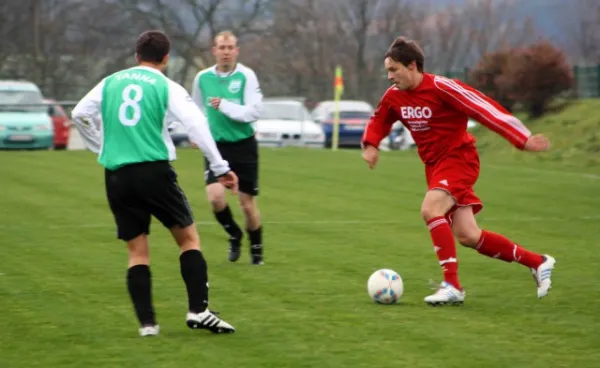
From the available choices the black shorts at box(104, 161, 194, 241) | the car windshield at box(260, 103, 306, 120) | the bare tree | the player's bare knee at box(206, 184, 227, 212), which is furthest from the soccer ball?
the bare tree

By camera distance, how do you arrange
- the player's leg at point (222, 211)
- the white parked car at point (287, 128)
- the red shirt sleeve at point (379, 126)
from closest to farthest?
the red shirt sleeve at point (379, 126), the player's leg at point (222, 211), the white parked car at point (287, 128)

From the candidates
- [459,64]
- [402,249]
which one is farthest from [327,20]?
[402,249]

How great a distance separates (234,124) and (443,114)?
9.32 ft

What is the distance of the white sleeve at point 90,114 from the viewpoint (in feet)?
24.7

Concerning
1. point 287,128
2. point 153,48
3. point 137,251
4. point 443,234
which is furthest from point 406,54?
point 287,128

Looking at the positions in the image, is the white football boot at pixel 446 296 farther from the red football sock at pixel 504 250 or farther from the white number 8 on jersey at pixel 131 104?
the white number 8 on jersey at pixel 131 104

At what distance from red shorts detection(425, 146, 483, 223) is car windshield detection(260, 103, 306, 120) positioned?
25950mm

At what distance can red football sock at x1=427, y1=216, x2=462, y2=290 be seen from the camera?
8.83m

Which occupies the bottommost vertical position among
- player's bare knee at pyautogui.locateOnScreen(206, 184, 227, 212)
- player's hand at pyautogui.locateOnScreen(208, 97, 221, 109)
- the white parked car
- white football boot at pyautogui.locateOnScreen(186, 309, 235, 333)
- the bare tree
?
the white parked car

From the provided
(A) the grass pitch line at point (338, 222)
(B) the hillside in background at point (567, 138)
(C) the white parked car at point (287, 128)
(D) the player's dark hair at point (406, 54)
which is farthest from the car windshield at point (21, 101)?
(D) the player's dark hair at point (406, 54)

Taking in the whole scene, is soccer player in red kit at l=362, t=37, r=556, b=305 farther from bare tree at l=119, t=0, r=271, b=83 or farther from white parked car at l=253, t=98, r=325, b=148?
bare tree at l=119, t=0, r=271, b=83

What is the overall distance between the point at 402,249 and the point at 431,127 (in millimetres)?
3528

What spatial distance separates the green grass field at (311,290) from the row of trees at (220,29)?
34652 mm

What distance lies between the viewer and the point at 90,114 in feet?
24.7
